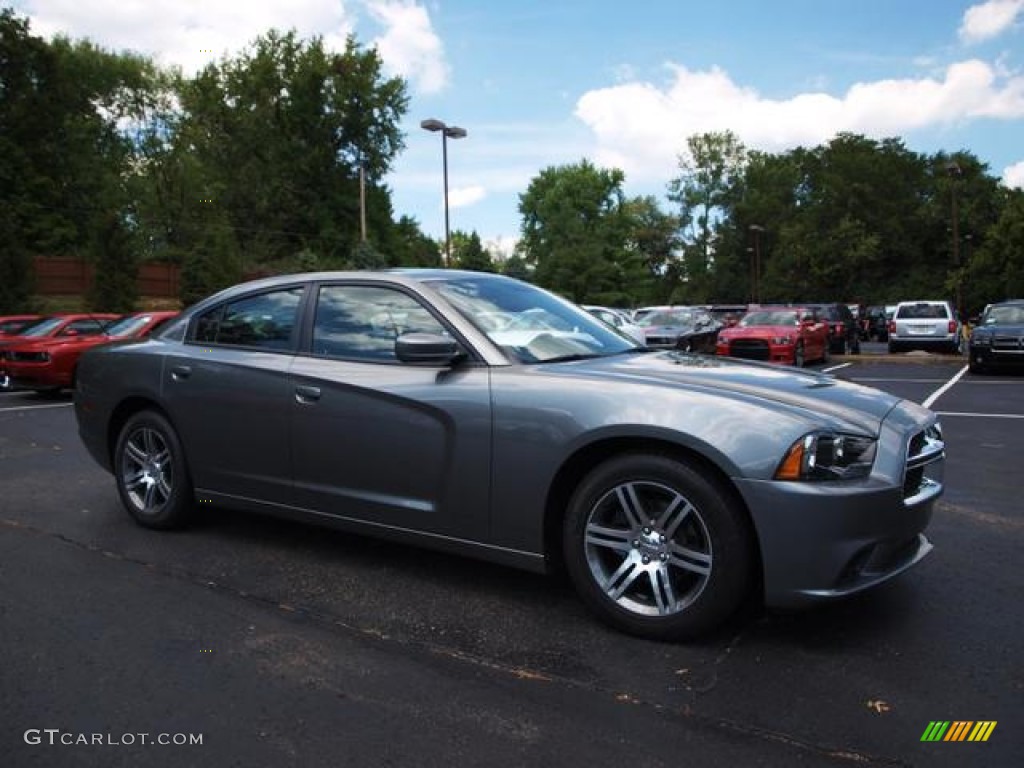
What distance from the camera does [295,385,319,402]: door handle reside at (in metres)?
4.33

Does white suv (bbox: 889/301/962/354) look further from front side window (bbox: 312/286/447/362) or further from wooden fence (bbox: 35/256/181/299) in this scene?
wooden fence (bbox: 35/256/181/299)

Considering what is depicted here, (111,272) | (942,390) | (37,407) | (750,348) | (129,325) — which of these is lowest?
(37,407)

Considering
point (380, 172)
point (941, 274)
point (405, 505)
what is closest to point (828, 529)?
point (405, 505)

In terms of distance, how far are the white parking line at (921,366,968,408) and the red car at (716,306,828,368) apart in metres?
3.32

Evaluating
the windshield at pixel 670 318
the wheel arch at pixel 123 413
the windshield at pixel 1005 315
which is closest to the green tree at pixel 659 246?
the windshield at pixel 670 318

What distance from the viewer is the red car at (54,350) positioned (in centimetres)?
1420

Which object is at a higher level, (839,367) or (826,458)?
(826,458)

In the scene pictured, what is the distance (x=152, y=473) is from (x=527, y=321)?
2548mm

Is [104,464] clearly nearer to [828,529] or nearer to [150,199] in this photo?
[828,529]

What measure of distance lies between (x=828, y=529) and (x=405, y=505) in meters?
1.85

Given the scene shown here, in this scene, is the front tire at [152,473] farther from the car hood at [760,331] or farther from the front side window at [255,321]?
the car hood at [760,331]

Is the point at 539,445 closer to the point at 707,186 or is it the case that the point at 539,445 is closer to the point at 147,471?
the point at 147,471

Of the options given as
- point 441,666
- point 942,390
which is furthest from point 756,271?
point 441,666

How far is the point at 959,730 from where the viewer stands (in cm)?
273
